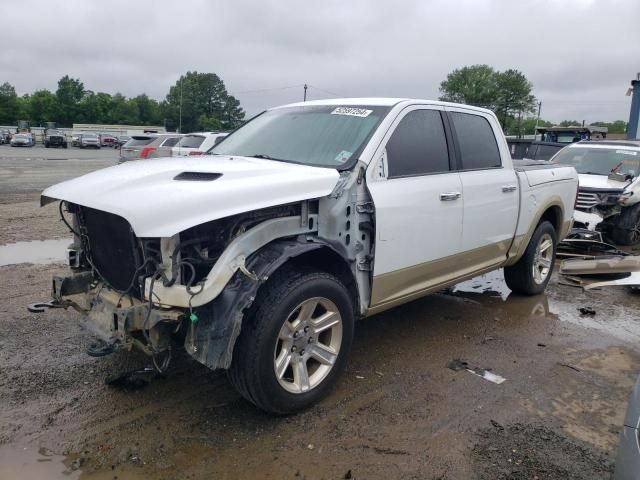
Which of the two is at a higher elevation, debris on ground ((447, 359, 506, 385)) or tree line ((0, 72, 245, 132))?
tree line ((0, 72, 245, 132))

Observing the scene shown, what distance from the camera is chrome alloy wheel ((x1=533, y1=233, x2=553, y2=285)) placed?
600 centimetres

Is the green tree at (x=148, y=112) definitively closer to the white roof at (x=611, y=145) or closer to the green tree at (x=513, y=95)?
the green tree at (x=513, y=95)

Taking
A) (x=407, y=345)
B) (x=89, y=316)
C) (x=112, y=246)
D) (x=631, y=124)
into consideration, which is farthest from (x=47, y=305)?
(x=631, y=124)

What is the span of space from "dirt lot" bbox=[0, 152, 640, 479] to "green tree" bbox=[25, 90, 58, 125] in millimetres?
104712

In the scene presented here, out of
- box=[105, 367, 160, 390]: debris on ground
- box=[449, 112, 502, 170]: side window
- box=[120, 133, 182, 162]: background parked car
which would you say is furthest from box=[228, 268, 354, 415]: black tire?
box=[120, 133, 182, 162]: background parked car

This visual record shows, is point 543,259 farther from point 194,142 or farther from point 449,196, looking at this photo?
point 194,142

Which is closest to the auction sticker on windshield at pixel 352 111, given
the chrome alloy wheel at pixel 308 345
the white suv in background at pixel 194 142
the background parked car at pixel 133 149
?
the chrome alloy wheel at pixel 308 345

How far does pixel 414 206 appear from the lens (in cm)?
388

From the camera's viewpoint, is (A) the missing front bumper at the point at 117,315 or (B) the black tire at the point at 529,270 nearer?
(A) the missing front bumper at the point at 117,315

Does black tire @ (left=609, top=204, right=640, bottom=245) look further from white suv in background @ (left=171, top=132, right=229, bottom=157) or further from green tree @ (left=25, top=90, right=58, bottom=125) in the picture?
green tree @ (left=25, top=90, right=58, bottom=125)

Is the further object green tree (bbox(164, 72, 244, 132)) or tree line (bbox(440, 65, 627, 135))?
green tree (bbox(164, 72, 244, 132))

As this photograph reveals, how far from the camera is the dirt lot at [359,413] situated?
2.90m

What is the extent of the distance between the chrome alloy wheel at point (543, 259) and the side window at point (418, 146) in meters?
2.25

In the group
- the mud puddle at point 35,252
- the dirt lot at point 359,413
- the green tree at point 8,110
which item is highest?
the green tree at point 8,110
